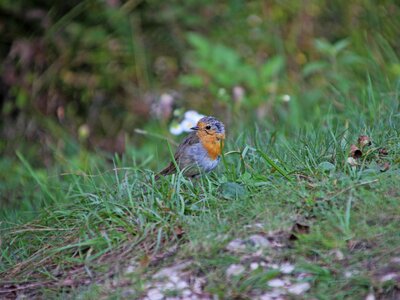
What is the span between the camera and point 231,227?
391 cm

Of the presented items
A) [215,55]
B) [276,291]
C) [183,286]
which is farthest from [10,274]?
[215,55]

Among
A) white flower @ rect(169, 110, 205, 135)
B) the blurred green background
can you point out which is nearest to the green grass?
white flower @ rect(169, 110, 205, 135)

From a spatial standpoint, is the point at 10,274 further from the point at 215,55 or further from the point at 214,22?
the point at 214,22

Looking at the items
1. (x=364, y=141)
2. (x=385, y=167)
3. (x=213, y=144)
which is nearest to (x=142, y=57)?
(x=213, y=144)

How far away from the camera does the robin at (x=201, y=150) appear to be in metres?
4.83

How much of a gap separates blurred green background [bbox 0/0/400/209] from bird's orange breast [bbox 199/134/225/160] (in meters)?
2.47

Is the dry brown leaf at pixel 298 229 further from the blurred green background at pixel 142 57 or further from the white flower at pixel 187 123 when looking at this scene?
the blurred green background at pixel 142 57

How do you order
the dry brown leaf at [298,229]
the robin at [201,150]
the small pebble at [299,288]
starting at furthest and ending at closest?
the robin at [201,150] → the dry brown leaf at [298,229] → the small pebble at [299,288]

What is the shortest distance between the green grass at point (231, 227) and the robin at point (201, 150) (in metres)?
0.10

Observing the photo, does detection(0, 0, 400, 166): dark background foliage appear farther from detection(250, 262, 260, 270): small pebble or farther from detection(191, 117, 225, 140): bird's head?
detection(250, 262, 260, 270): small pebble

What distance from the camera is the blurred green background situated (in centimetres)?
782

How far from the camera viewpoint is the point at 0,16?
8352mm

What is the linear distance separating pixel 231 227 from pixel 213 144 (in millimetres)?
1150

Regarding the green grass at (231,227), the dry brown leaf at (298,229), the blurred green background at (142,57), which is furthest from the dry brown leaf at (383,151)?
the blurred green background at (142,57)
